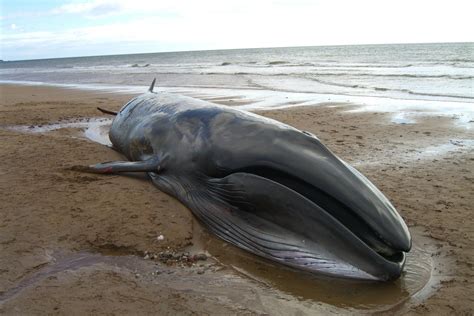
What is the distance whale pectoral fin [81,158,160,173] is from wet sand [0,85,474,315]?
0.13 m

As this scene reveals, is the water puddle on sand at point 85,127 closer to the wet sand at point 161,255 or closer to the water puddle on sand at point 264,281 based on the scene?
the wet sand at point 161,255

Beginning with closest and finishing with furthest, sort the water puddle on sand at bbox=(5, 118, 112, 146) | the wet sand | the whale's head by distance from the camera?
1. the wet sand
2. the whale's head
3. the water puddle on sand at bbox=(5, 118, 112, 146)

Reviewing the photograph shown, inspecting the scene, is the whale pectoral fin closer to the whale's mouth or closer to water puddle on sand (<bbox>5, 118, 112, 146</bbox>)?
the whale's mouth

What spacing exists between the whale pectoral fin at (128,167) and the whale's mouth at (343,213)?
184cm

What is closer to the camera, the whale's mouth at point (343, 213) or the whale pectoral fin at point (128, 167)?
the whale's mouth at point (343, 213)

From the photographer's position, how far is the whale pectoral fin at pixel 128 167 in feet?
17.6

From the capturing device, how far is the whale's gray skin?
3.45 m

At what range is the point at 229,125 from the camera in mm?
4801

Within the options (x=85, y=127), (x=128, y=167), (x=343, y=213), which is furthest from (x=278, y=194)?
(x=85, y=127)

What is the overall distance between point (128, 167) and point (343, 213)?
3.05m

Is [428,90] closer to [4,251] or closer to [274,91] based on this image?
[274,91]

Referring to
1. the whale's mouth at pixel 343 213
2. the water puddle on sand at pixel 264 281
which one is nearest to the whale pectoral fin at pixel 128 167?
the water puddle on sand at pixel 264 281

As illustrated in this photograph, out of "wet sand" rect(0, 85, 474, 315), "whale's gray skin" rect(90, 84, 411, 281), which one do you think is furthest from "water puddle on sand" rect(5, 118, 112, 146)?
"whale's gray skin" rect(90, 84, 411, 281)

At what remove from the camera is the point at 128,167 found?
18.3ft
